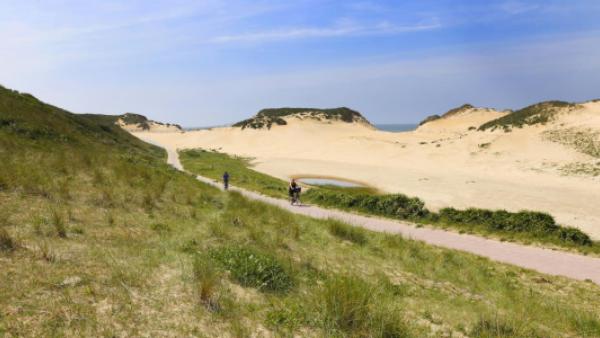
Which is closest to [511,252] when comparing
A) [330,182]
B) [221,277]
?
[221,277]

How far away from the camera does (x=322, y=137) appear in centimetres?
10481

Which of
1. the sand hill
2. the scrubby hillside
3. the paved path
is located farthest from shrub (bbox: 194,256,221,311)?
the sand hill

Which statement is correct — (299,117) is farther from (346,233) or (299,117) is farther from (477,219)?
(346,233)

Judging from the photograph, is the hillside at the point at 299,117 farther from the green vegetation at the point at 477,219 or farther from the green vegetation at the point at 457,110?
the green vegetation at the point at 477,219

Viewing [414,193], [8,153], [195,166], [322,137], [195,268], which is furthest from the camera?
[322,137]

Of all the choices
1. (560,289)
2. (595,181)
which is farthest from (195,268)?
(595,181)

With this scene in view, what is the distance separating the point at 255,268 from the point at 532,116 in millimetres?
72200

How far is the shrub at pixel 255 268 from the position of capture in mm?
7478

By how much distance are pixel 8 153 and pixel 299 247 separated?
13816mm

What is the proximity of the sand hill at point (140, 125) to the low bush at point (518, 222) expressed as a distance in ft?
544

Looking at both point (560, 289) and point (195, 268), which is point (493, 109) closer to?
point (560, 289)

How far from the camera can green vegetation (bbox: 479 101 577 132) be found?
61375mm

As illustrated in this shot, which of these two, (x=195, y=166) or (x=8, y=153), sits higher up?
(x=8, y=153)

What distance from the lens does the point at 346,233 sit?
1482 cm
